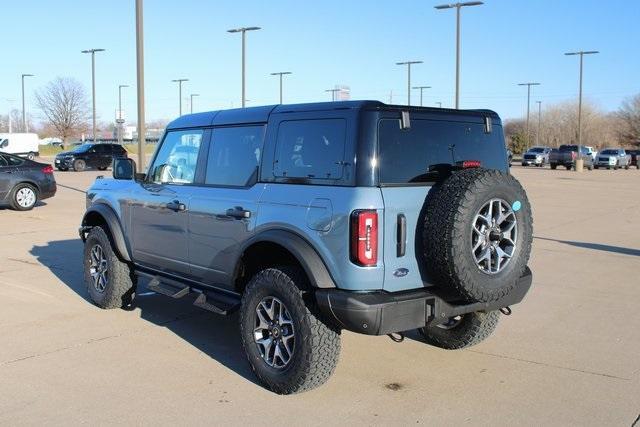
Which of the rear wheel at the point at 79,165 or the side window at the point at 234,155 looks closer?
the side window at the point at 234,155

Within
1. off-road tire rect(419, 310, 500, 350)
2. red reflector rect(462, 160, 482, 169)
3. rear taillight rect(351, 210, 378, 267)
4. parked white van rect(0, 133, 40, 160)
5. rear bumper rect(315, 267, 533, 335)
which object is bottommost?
off-road tire rect(419, 310, 500, 350)

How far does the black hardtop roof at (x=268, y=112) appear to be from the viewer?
14.0 ft

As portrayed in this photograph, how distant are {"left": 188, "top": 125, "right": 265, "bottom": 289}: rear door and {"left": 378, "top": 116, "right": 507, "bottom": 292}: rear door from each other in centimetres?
102

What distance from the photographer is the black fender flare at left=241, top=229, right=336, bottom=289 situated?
163 inches

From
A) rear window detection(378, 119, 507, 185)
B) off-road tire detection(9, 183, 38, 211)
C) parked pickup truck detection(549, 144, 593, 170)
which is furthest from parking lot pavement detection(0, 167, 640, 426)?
parked pickup truck detection(549, 144, 593, 170)

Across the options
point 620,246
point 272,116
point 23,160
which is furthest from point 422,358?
point 23,160

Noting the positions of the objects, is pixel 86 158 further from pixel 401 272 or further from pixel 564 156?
pixel 401 272

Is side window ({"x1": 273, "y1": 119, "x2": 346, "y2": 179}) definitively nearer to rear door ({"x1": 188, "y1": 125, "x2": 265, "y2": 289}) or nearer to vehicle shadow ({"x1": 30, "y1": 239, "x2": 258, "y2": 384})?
rear door ({"x1": 188, "y1": 125, "x2": 265, "y2": 289})

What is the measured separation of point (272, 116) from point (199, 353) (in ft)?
6.54

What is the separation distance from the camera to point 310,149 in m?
4.48

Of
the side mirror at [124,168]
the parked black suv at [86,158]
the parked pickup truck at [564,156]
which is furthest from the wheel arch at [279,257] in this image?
the parked pickup truck at [564,156]

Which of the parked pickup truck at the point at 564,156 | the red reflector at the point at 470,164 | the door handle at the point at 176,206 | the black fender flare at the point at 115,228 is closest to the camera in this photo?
the red reflector at the point at 470,164

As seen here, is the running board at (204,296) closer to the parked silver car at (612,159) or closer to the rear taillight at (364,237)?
the rear taillight at (364,237)

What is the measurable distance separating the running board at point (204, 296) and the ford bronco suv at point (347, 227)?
0.02m
